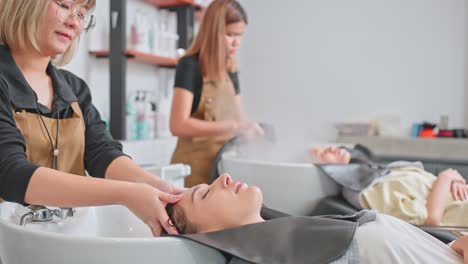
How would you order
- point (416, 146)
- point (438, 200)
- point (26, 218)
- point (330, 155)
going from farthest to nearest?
1. point (416, 146)
2. point (330, 155)
3. point (438, 200)
4. point (26, 218)

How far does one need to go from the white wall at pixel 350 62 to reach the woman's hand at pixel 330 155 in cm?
138

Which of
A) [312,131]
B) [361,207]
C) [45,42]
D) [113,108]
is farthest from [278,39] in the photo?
[45,42]

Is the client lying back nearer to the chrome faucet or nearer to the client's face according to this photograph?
the client's face

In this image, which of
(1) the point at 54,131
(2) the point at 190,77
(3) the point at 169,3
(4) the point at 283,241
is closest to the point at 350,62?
(3) the point at 169,3

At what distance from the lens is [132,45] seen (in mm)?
2512

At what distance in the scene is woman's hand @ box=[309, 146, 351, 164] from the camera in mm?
1881

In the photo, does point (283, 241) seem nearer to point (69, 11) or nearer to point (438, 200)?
point (69, 11)

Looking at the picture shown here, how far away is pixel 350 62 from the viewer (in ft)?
11.3

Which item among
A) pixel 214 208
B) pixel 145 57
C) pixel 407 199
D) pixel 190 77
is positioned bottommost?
pixel 407 199

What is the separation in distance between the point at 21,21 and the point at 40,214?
0.42m

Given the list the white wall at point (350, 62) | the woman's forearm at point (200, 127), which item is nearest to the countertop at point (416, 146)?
the white wall at point (350, 62)

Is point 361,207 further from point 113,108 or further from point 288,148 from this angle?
point 113,108

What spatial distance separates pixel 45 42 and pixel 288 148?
130 cm

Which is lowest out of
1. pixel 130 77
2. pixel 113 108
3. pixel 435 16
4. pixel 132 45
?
pixel 113 108
